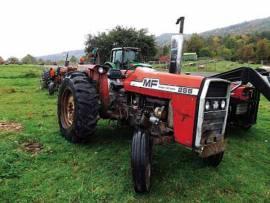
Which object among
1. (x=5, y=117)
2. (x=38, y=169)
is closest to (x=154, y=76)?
(x=38, y=169)

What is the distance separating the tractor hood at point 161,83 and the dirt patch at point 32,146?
1.92 metres

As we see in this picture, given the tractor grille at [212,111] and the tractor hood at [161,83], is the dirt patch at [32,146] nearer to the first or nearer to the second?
the tractor hood at [161,83]

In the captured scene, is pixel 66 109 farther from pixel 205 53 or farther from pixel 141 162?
pixel 205 53

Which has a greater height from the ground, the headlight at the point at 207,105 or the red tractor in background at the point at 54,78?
the headlight at the point at 207,105

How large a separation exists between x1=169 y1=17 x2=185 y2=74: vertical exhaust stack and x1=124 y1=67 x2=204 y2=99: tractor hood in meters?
0.37

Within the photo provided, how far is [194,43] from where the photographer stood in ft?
211

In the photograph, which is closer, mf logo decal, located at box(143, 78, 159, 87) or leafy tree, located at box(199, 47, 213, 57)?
mf logo decal, located at box(143, 78, 159, 87)

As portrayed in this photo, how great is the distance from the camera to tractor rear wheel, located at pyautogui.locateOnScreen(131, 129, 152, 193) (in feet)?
13.7

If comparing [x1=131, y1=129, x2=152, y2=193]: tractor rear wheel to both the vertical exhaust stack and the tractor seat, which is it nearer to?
the vertical exhaust stack

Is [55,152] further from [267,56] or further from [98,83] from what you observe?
[267,56]

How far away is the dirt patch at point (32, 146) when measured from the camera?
226 inches

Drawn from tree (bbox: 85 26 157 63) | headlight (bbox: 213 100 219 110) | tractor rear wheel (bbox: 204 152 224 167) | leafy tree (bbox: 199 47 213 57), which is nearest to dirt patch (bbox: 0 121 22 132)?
tractor rear wheel (bbox: 204 152 224 167)

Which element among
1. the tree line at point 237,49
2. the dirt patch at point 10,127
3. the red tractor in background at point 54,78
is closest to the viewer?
the dirt patch at point 10,127

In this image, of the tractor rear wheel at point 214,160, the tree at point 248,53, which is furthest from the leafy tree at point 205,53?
the tractor rear wheel at point 214,160
